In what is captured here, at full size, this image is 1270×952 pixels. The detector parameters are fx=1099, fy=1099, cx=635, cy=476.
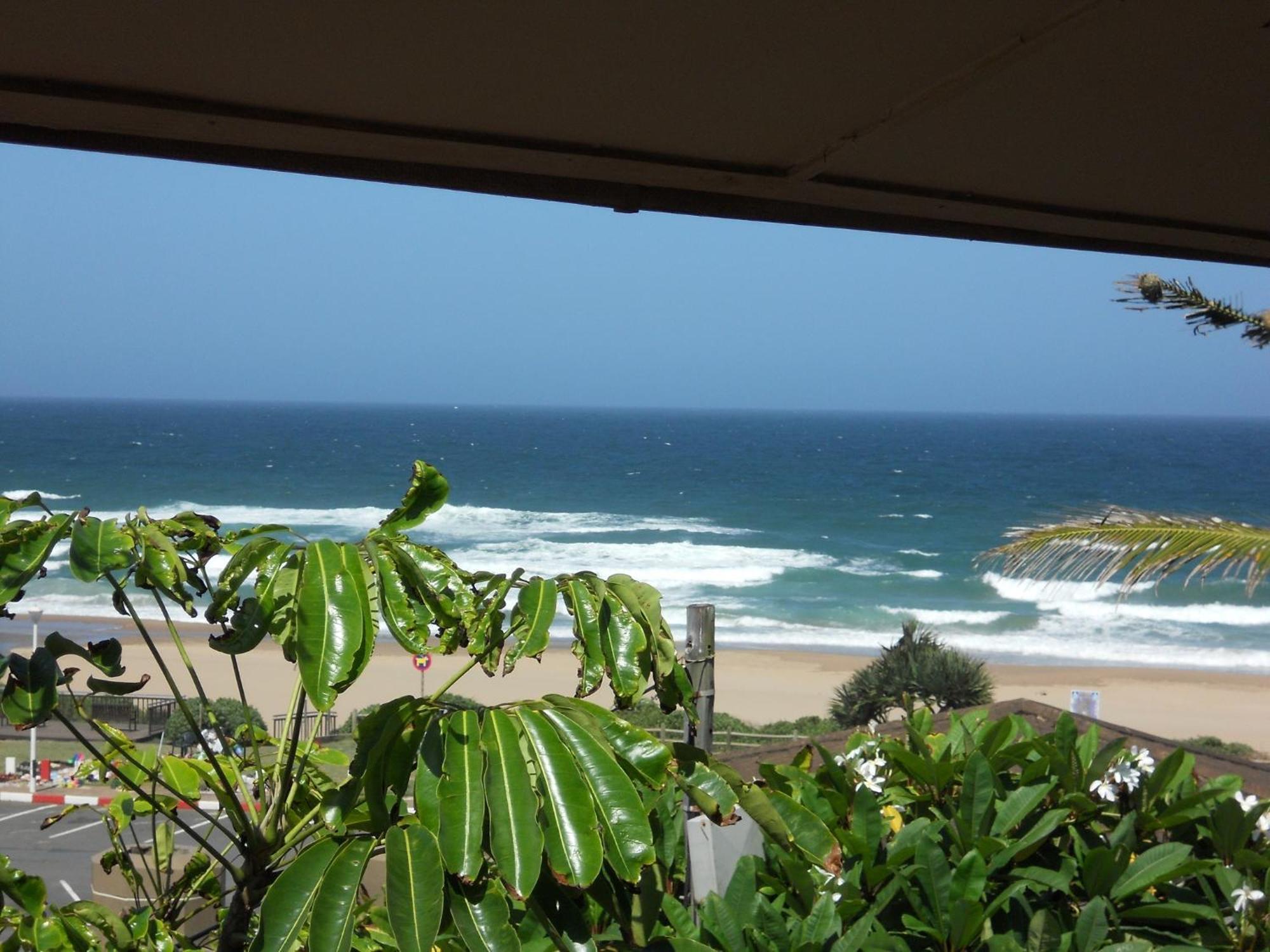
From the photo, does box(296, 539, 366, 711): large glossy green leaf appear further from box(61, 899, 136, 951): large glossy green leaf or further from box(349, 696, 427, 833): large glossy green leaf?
box(61, 899, 136, 951): large glossy green leaf

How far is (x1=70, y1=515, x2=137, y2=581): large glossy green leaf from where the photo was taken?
112 cm

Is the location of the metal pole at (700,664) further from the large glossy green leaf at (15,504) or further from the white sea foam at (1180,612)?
the white sea foam at (1180,612)

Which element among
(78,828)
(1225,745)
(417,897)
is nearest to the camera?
(417,897)

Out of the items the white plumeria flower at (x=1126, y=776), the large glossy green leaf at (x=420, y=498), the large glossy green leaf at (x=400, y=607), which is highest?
the large glossy green leaf at (x=420, y=498)

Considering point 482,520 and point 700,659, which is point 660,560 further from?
point 700,659

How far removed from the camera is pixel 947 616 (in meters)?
23.2

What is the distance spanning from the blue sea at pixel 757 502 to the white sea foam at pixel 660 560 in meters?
0.11

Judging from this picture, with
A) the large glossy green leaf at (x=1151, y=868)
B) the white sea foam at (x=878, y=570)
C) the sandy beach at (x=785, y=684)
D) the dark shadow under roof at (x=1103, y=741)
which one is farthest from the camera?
the white sea foam at (x=878, y=570)

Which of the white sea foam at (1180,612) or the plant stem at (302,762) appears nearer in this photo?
the plant stem at (302,762)

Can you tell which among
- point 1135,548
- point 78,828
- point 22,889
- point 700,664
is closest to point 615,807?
point 22,889

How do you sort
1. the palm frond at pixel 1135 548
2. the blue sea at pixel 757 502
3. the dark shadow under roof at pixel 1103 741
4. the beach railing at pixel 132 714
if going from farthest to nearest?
the blue sea at pixel 757 502, the beach railing at pixel 132 714, the palm frond at pixel 1135 548, the dark shadow under roof at pixel 1103 741

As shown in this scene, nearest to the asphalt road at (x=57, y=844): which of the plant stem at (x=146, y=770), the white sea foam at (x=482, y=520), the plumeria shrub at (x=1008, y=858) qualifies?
the plant stem at (x=146, y=770)

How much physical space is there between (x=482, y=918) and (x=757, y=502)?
38194 mm

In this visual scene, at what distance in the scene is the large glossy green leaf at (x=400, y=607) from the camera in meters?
1.10
